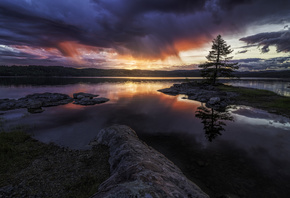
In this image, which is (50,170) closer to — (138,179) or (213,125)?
(138,179)

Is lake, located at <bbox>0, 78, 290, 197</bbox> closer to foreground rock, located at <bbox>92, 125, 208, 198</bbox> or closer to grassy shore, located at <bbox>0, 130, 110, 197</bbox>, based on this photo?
grassy shore, located at <bbox>0, 130, 110, 197</bbox>

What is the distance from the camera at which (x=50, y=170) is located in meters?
8.02

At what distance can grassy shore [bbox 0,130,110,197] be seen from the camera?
6.38 meters

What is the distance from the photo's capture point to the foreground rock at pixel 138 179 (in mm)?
3807

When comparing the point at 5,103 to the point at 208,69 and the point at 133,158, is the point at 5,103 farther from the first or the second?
the point at 208,69

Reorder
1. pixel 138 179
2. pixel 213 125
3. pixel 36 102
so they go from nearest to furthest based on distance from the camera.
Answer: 1. pixel 138 179
2. pixel 213 125
3. pixel 36 102

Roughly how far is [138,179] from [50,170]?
6.72 metres

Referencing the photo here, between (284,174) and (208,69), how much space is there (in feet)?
158

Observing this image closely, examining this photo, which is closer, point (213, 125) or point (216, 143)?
point (216, 143)

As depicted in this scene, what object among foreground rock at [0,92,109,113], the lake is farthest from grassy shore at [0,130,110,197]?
foreground rock at [0,92,109,113]

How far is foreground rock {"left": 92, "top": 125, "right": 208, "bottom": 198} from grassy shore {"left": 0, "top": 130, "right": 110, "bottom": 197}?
3.41 feet

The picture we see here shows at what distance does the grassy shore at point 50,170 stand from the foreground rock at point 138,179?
1.04m

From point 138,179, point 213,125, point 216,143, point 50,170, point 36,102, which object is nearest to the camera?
point 138,179

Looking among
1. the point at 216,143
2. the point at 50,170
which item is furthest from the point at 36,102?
the point at 216,143
